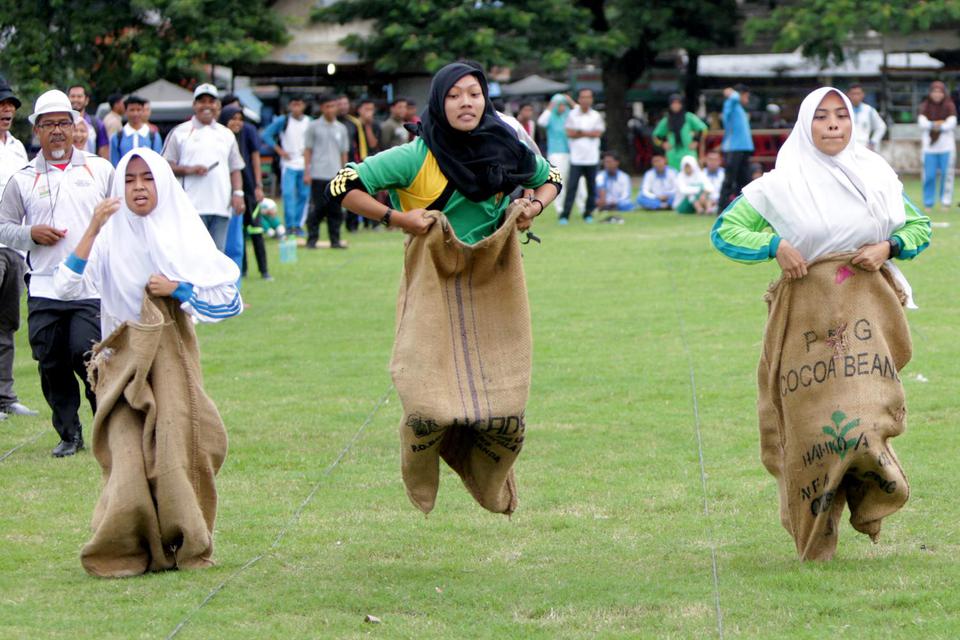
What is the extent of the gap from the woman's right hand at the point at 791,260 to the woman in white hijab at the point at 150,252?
2.23 metres

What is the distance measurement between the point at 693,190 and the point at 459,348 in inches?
752

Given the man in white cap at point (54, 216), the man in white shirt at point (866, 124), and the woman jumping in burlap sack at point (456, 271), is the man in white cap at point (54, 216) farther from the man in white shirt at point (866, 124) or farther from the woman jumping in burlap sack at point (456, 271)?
the man in white shirt at point (866, 124)

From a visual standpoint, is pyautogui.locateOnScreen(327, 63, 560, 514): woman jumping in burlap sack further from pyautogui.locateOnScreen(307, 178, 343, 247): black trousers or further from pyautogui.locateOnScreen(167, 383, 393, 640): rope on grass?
pyautogui.locateOnScreen(307, 178, 343, 247): black trousers

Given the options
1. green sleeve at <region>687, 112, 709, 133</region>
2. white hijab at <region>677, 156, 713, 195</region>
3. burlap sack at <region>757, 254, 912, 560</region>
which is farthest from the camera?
green sleeve at <region>687, 112, 709, 133</region>

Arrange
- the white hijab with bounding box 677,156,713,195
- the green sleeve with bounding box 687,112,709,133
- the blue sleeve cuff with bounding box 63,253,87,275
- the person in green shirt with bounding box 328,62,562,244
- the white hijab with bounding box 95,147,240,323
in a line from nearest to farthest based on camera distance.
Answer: the person in green shirt with bounding box 328,62,562,244, the white hijab with bounding box 95,147,240,323, the blue sleeve cuff with bounding box 63,253,87,275, the white hijab with bounding box 677,156,713,195, the green sleeve with bounding box 687,112,709,133

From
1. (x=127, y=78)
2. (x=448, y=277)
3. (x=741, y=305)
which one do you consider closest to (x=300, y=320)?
(x=741, y=305)

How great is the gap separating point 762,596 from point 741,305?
9117 millimetres

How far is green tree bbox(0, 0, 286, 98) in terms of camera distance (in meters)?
31.1

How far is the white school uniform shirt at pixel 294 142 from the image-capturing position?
21.3 meters

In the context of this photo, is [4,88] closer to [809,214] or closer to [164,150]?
[164,150]

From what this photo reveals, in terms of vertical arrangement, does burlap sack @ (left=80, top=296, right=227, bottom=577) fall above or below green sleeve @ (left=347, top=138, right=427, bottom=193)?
below

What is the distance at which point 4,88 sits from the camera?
35.1 feet

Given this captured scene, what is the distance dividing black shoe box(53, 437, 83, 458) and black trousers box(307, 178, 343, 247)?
1104 centimetres

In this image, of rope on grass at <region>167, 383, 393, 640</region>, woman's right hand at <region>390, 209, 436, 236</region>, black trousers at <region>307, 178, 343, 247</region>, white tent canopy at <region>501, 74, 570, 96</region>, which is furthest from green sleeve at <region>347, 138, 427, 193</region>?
white tent canopy at <region>501, 74, 570, 96</region>
